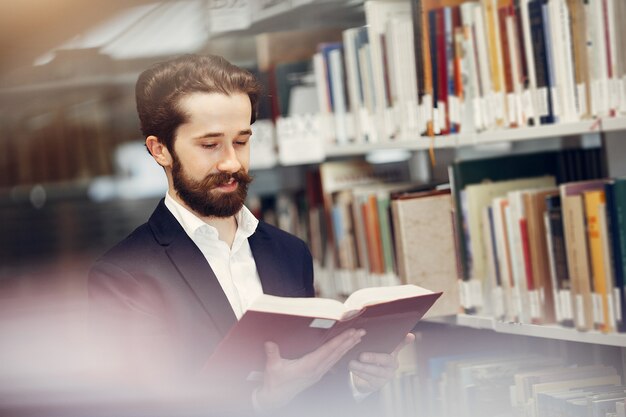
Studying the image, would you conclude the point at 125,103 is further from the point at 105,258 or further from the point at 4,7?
the point at 105,258

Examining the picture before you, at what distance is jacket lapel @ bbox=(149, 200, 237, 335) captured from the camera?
1385mm

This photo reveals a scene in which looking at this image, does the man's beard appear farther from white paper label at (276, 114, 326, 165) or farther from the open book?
white paper label at (276, 114, 326, 165)

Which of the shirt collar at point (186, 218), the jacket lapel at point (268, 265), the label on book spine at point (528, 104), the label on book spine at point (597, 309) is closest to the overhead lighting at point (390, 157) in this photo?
the label on book spine at point (528, 104)

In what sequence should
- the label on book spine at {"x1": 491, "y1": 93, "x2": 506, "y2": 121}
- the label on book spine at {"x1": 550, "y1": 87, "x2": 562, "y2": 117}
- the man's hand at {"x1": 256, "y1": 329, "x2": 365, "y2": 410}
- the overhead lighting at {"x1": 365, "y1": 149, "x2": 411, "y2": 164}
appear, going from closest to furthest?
the man's hand at {"x1": 256, "y1": 329, "x2": 365, "y2": 410}, the label on book spine at {"x1": 550, "y1": 87, "x2": 562, "y2": 117}, the label on book spine at {"x1": 491, "y1": 93, "x2": 506, "y2": 121}, the overhead lighting at {"x1": 365, "y1": 149, "x2": 411, "y2": 164}

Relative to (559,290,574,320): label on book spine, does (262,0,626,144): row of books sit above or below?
above

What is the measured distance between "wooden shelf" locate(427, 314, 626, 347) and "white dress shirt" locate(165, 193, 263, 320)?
70cm

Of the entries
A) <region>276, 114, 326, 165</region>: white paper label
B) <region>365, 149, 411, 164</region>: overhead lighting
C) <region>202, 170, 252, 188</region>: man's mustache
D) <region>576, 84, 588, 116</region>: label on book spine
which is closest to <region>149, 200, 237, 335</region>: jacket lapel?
<region>202, 170, 252, 188</region>: man's mustache

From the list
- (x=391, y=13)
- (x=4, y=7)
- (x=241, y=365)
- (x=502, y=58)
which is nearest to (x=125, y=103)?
(x=4, y=7)

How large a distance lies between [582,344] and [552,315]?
1.00ft

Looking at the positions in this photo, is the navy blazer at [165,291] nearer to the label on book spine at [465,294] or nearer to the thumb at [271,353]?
the thumb at [271,353]

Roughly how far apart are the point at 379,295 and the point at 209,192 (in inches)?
12.6

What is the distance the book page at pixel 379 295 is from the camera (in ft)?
4.05

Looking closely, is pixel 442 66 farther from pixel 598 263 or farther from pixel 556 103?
pixel 598 263

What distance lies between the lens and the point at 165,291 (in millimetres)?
1369
